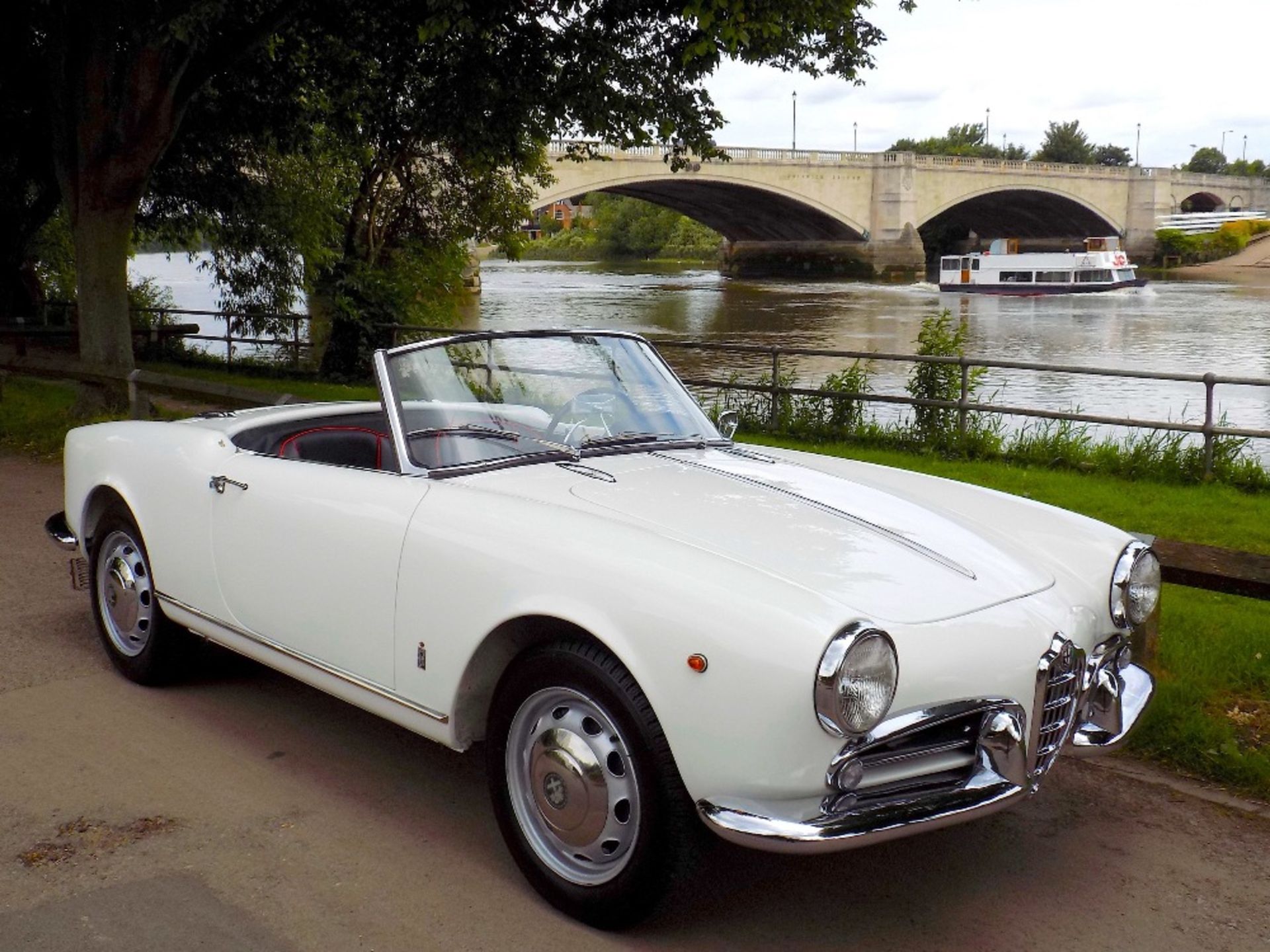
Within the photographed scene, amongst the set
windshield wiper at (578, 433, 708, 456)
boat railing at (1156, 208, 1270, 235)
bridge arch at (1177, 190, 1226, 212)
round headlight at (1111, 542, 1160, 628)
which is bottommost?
round headlight at (1111, 542, 1160, 628)

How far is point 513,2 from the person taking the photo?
11969mm

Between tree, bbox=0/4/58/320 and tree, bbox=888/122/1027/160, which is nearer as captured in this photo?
tree, bbox=0/4/58/320

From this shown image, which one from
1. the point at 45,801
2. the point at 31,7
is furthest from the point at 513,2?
the point at 45,801

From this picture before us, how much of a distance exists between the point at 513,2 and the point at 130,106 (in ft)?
11.9

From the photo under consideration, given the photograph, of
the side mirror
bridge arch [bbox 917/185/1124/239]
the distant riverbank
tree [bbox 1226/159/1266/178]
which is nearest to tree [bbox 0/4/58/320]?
the side mirror

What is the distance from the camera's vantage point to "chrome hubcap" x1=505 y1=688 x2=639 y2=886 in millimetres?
3076

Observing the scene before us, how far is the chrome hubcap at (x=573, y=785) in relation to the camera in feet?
10.1

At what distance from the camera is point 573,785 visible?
3.13 m

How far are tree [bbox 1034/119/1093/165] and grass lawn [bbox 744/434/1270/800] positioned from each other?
13779 cm

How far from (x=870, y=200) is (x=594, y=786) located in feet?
214

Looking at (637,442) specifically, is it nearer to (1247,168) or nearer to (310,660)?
(310,660)

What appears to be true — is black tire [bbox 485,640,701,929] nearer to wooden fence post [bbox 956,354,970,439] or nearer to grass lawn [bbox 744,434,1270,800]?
grass lawn [bbox 744,434,1270,800]

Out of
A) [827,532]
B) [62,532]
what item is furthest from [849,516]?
[62,532]

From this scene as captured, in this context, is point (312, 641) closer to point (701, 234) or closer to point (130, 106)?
point (130, 106)
